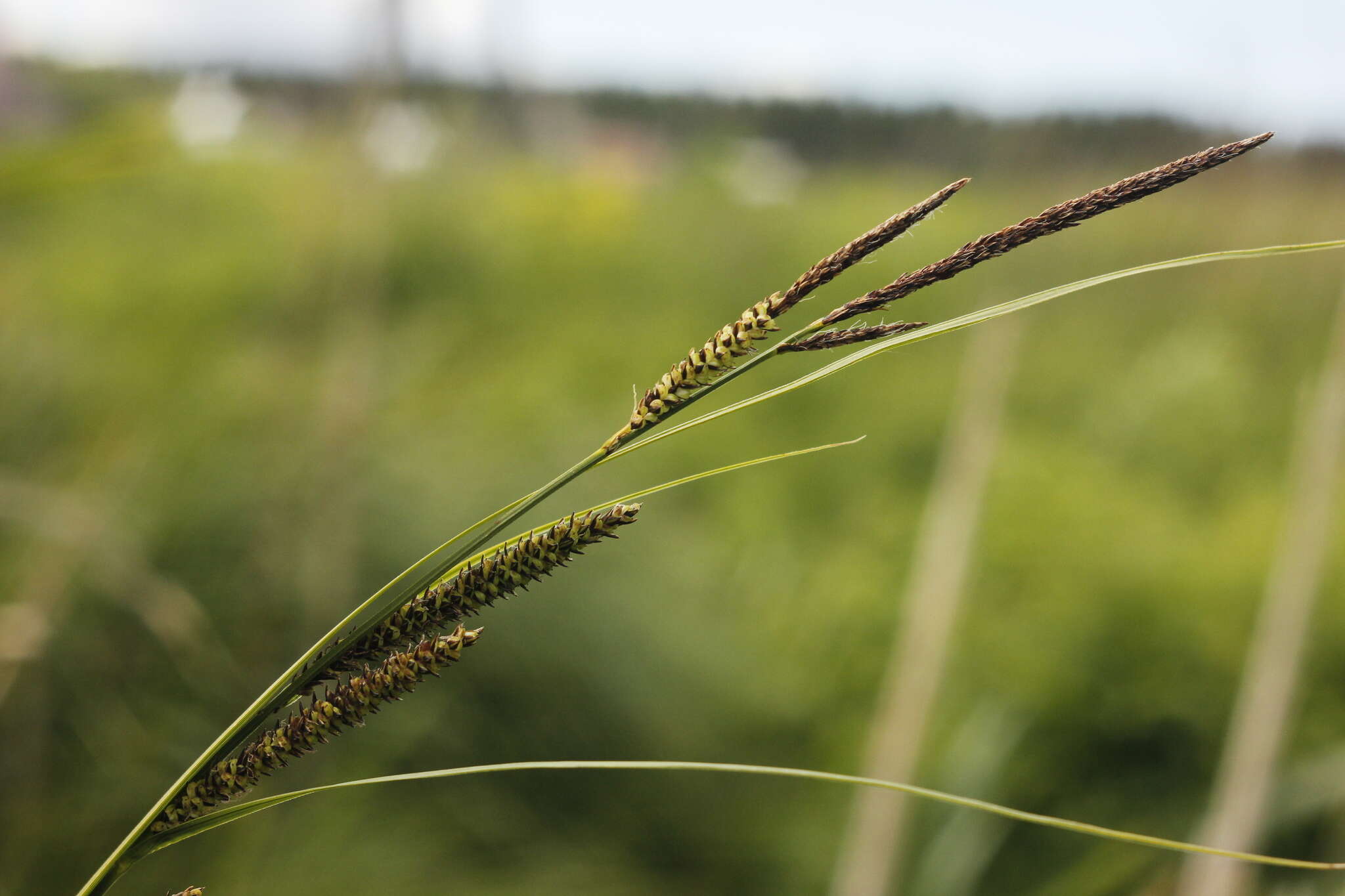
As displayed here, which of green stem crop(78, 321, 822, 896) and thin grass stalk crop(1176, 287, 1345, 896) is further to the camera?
thin grass stalk crop(1176, 287, 1345, 896)

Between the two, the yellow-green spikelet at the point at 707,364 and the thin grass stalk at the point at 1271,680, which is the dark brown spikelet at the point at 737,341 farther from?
the thin grass stalk at the point at 1271,680

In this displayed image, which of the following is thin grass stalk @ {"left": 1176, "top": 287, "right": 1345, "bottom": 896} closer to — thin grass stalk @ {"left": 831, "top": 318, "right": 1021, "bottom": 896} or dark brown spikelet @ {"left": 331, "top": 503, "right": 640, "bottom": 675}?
thin grass stalk @ {"left": 831, "top": 318, "right": 1021, "bottom": 896}

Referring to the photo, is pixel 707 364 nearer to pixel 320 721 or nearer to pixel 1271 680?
pixel 320 721

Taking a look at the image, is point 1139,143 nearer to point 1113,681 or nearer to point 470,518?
point 1113,681

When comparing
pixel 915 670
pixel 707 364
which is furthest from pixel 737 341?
pixel 915 670

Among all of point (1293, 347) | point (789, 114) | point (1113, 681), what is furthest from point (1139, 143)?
point (1113, 681)

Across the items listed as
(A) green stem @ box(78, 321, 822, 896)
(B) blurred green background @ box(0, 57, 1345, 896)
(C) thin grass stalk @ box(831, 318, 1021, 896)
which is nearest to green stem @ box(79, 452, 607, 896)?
(A) green stem @ box(78, 321, 822, 896)

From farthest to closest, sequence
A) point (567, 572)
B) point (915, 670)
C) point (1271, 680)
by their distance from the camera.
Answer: point (567, 572) < point (915, 670) < point (1271, 680)
